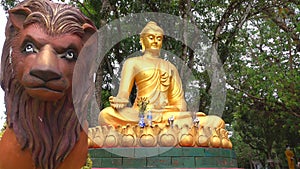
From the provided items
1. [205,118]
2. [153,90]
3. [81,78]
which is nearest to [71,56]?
[81,78]

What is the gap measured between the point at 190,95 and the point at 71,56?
7.98 m

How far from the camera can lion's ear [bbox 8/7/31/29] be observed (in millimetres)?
2099

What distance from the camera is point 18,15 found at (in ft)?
6.96

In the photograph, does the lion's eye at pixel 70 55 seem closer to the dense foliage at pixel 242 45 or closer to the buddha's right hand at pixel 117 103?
the buddha's right hand at pixel 117 103

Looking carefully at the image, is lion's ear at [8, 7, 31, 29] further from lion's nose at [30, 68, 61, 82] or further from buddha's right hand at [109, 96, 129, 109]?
buddha's right hand at [109, 96, 129, 109]

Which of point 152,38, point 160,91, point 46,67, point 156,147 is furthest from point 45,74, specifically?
point 152,38

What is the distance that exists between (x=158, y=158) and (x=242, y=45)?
6754 millimetres

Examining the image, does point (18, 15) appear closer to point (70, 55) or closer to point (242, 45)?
point (70, 55)

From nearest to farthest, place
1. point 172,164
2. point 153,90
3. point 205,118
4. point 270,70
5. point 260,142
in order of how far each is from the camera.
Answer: point 172,164, point 205,118, point 153,90, point 270,70, point 260,142

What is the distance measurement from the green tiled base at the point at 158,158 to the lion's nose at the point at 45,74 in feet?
13.1

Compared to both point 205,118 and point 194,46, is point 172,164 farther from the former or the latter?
point 194,46

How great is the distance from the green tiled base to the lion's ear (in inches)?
154

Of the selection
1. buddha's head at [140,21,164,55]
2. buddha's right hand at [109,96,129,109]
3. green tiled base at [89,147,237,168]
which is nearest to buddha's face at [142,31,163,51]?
buddha's head at [140,21,164,55]

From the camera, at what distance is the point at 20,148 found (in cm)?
211
